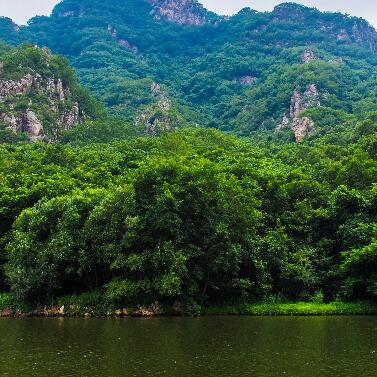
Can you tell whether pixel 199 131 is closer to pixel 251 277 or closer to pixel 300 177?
pixel 300 177

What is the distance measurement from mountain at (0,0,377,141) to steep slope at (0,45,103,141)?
619 inches

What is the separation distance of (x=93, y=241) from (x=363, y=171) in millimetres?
26561

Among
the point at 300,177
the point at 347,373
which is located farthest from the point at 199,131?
the point at 347,373

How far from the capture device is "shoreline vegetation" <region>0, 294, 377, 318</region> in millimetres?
37219

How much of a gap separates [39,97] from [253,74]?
264 feet

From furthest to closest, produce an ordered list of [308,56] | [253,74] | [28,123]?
[253,74]
[308,56]
[28,123]

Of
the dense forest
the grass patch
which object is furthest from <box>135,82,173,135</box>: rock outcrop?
the grass patch

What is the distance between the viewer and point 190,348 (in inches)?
870

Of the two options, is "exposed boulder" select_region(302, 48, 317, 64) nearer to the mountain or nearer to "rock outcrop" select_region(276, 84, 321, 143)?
the mountain

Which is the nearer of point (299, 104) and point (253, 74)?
point (299, 104)

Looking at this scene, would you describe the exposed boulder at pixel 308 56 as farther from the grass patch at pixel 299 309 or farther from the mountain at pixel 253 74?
the grass patch at pixel 299 309

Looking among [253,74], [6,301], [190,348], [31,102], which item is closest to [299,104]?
[253,74]

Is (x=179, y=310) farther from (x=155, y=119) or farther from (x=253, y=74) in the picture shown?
(x=253, y=74)

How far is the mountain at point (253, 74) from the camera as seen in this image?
374ft
